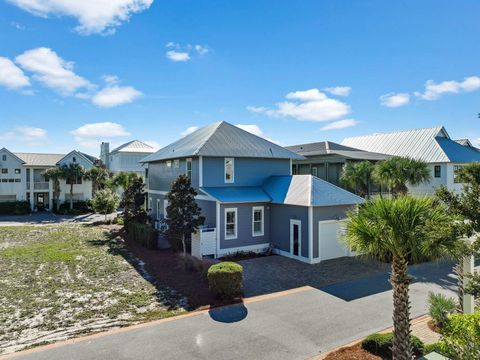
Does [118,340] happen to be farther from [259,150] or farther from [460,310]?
Result: [259,150]

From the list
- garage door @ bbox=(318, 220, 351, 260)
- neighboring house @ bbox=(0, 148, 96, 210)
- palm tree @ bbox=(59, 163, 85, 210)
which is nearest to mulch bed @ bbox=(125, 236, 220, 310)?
garage door @ bbox=(318, 220, 351, 260)

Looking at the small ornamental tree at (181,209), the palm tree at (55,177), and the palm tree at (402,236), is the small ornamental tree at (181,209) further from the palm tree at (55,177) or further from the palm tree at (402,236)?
the palm tree at (55,177)

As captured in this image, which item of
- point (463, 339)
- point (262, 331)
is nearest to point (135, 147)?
point (262, 331)

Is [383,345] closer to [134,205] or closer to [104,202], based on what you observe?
[134,205]

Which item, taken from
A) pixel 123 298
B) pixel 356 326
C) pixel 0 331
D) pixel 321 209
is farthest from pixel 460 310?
pixel 0 331

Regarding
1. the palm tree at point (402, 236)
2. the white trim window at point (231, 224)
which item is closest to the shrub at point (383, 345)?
the palm tree at point (402, 236)

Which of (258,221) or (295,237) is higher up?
(258,221)

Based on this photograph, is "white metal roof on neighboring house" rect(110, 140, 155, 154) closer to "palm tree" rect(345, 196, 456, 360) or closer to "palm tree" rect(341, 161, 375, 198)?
"palm tree" rect(341, 161, 375, 198)
